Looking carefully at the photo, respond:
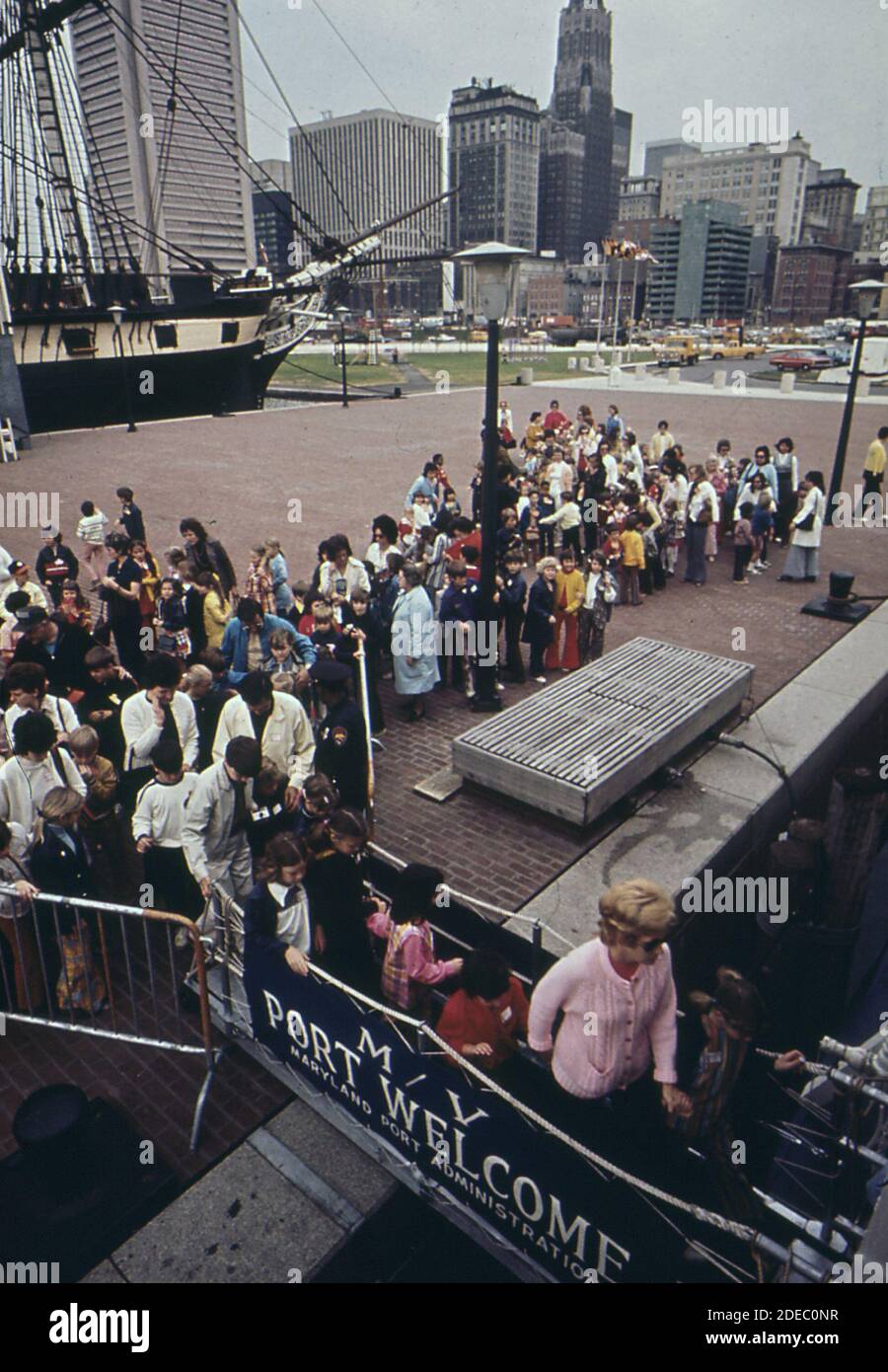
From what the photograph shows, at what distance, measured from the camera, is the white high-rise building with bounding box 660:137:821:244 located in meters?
175

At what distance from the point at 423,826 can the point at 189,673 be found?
2330mm

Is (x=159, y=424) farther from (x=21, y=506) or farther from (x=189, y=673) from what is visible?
(x=189, y=673)

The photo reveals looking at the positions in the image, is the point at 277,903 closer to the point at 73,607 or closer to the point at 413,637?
the point at 413,637

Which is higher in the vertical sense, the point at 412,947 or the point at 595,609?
the point at 595,609

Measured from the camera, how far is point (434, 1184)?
13.1 ft

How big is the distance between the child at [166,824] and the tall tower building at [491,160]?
146160mm

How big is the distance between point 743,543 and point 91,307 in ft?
111

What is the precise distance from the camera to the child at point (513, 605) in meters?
9.84

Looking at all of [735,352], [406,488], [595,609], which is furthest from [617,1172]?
[735,352]

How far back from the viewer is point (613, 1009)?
3561 mm

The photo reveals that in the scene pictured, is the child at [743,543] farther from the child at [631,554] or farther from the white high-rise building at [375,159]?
the white high-rise building at [375,159]

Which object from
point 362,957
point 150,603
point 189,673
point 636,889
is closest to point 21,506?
point 150,603

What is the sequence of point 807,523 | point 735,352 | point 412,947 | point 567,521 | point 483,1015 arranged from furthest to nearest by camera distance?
point 735,352 < point 567,521 < point 807,523 < point 412,947 < point 483,1015

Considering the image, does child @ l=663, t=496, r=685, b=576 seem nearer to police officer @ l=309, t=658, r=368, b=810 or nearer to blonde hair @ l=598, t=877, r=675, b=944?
police officer @ l=309, t=658, r=368, b=810
